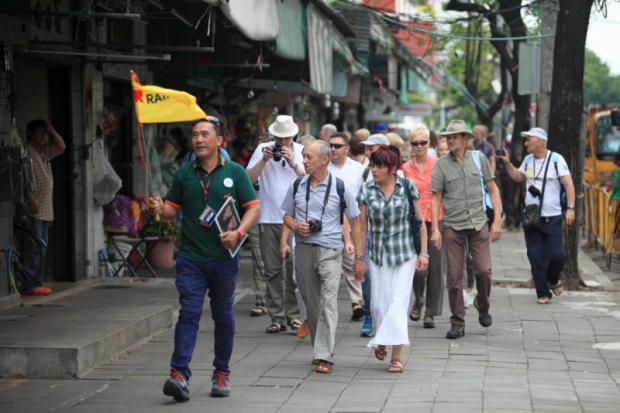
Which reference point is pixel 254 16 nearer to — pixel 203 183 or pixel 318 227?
pixel 318 227

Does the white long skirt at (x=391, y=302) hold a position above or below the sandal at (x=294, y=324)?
above

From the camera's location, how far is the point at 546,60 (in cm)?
1661

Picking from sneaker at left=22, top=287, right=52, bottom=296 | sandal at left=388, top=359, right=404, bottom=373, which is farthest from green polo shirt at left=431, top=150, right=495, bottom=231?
sneaker at left=22, top=287, right=52, bottom=296

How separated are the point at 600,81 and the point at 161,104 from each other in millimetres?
110094

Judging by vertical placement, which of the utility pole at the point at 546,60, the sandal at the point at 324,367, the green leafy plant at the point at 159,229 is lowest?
the sandal at the point at 324,367

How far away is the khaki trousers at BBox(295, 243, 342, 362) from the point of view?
9.21 m

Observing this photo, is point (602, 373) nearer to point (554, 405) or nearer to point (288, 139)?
point (554, 405)

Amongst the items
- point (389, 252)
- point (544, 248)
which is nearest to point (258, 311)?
point (389, 252)

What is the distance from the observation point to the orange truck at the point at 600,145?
27.8m

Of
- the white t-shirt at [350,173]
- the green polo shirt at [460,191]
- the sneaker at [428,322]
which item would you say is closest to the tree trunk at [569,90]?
the sneaker at [428,322]

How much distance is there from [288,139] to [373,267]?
80.0 inches

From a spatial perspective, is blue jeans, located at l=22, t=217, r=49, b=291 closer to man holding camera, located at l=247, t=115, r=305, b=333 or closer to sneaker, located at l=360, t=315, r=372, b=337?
man holding camera, located at l=247, t=115, r=305, b=333

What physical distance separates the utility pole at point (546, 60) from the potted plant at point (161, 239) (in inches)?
204

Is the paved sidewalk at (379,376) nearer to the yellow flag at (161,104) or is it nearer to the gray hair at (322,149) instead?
the gray hair at (322,149)
